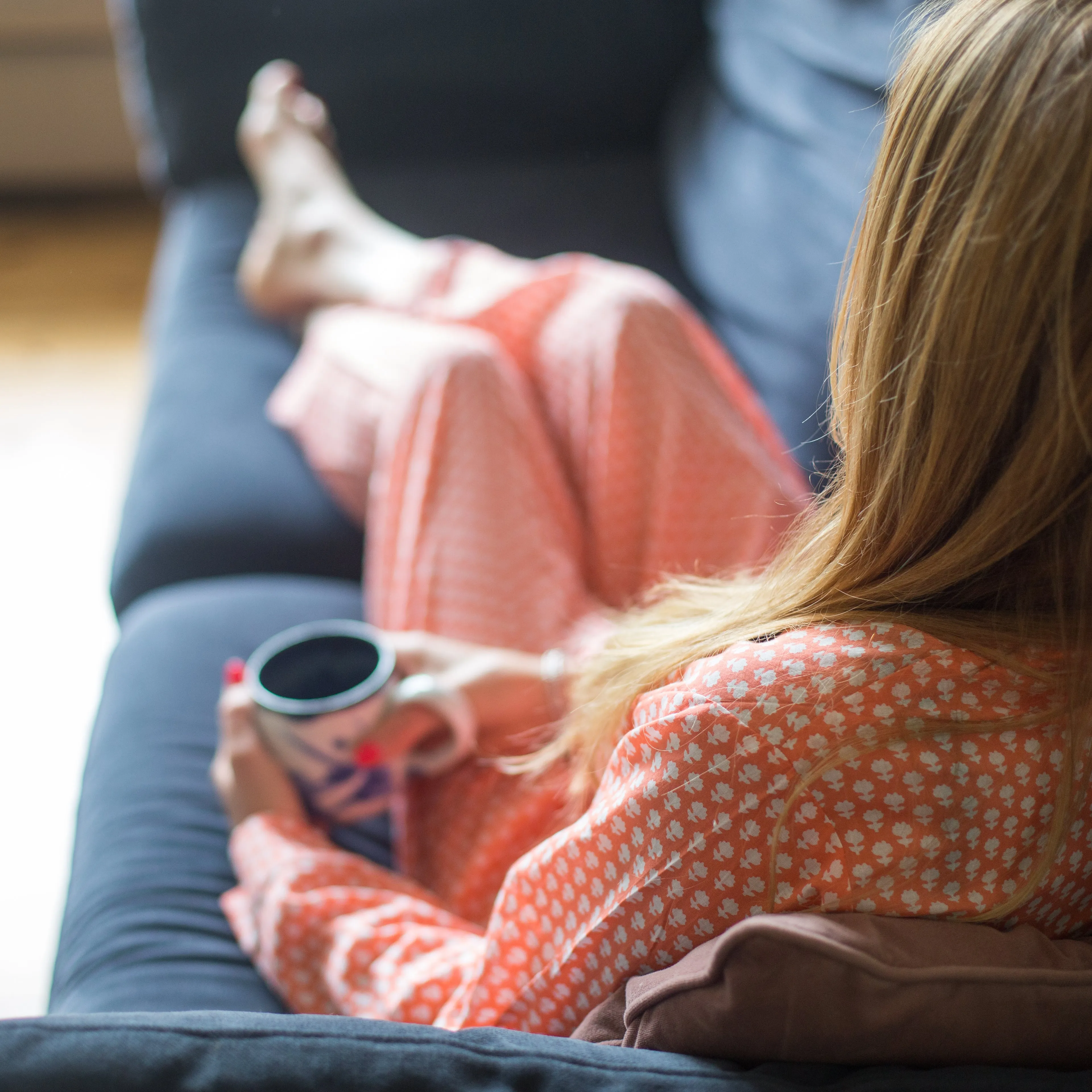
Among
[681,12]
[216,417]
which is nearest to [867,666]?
[216,417]

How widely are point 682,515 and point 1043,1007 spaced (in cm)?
61

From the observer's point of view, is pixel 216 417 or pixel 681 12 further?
pixel 681 12

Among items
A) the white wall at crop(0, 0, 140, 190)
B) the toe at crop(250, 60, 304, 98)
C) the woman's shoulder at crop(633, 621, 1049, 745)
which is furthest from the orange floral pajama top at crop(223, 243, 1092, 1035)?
the white wall at crop(0, 0, 140, 190)

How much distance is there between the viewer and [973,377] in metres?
0.49

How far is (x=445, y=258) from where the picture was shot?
1.39 metres

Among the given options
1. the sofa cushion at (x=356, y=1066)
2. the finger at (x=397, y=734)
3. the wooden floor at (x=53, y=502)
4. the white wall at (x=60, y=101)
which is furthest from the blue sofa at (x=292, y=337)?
the white wall at (x=60, y=101)

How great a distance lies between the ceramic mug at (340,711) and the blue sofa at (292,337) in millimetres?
86

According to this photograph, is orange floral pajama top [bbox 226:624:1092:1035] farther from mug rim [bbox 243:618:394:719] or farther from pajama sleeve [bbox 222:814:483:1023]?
mug rim [bbox 243:618:394:719]

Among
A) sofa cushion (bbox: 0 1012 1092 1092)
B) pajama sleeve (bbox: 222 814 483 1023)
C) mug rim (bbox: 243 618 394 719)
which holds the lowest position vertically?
pajama sleeve (bbox: 222 814 483 1023)

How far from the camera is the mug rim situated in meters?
0.77

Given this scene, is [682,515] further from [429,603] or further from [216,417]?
[216,417]

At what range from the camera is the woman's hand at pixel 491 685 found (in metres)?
0.88

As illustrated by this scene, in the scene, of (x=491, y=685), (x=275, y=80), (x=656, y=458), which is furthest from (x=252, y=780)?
(x=275, y=80)

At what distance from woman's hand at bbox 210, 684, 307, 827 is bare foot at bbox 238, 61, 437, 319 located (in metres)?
0.70
